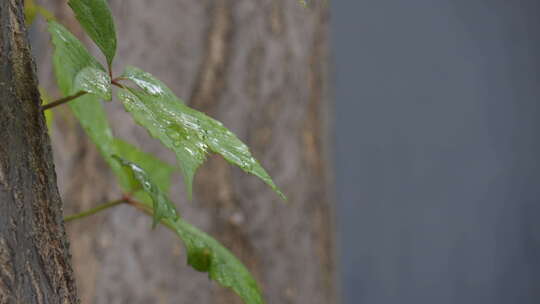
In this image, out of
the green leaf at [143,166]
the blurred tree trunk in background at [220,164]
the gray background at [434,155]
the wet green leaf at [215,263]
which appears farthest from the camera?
the gray background at [434,155]

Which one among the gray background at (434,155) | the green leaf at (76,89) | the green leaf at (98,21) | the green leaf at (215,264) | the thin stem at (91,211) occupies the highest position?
the green leaf at (98,21)

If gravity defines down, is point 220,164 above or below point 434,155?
above

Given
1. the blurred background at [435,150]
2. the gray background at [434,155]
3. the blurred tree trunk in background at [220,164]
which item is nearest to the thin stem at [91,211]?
the blurred tree trunk in background at [220,164]

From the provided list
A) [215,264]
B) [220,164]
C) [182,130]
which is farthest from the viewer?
[220,164]

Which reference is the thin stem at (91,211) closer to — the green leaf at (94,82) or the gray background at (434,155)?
the green leaf at (94,82)

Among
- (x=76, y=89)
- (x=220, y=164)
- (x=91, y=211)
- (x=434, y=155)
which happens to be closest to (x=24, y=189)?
(x=76, y=89)

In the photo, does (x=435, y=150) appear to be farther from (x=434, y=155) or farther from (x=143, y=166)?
(x=143, y=166)
